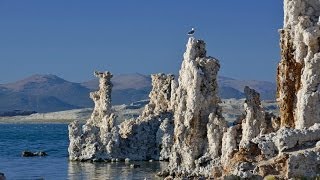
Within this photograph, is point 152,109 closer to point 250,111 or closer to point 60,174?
point 60,174

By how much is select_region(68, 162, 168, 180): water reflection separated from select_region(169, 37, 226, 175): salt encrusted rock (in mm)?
4329

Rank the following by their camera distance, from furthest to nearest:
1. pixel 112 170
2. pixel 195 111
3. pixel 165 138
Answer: pixel 165 138 → pixel 112 170 → pixel 195 111

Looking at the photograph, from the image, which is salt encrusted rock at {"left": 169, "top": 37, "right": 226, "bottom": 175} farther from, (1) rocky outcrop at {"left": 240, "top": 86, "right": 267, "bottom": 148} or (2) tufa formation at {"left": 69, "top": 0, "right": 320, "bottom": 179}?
(1) rocky outcrop at {"left": 240, "top": 86, "right": 267, "bottom": 148}

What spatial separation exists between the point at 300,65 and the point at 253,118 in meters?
11.8

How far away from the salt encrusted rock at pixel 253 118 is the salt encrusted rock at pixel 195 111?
6.47m

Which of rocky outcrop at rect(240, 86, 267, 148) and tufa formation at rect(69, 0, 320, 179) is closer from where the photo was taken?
tufa formation at rect(69, 0, 320, 179)

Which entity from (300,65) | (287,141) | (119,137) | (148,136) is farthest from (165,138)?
(287,141)

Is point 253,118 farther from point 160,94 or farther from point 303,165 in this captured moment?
point 160,94

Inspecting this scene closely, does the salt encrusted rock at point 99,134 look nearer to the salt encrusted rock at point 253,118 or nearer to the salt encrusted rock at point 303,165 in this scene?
the salt encrusted rock at point 253,118

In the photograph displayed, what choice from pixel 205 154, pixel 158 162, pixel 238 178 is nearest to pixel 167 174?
pixel 205 154

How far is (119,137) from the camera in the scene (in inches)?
3807

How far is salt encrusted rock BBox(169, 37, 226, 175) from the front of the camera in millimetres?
70500

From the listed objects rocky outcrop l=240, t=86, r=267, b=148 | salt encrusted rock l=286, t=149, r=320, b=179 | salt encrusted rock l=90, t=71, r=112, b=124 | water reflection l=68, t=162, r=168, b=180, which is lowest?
salt encrusted rock l=286, t=149, r=320, b=179

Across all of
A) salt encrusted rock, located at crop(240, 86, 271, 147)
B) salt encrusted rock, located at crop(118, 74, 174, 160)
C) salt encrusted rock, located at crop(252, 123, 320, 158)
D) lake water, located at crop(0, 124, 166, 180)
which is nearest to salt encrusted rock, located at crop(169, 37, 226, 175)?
lake water, located at crop(0, 124, 166, 180)
